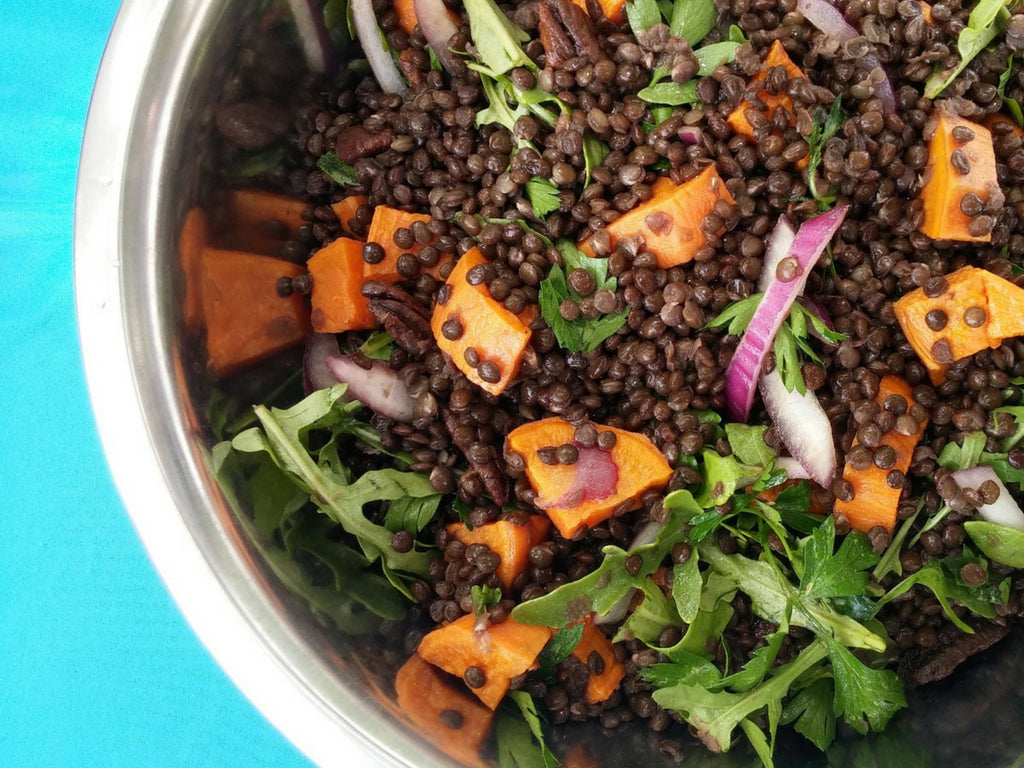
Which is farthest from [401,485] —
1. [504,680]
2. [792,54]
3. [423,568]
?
[792,54]

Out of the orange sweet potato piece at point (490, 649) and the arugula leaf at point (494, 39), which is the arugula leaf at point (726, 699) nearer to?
the orange sweet potato piece at point (490, 649)

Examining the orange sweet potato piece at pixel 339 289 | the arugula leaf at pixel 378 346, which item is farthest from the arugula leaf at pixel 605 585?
the orange sweet potato piece at pixel 339 289

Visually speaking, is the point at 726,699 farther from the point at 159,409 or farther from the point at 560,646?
the point at 159,409

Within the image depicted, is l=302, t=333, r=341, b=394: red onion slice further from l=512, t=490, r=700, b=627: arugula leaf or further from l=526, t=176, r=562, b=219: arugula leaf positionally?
l=512, t=490, r=700, b=627: arugula leaf

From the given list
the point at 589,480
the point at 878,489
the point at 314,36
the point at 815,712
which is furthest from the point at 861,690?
the point at 314,36

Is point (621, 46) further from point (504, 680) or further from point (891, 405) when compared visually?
point (504, 680)

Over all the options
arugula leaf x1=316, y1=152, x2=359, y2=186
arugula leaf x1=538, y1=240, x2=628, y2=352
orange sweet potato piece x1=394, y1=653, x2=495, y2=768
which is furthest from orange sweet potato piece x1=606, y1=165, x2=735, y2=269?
orange sweet potato piece x1=394, y1=653, x2=495, y2=768
